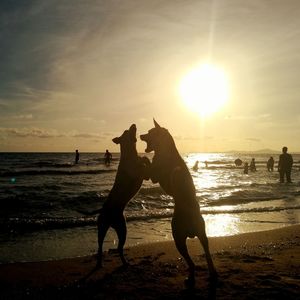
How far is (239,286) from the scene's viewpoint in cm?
591

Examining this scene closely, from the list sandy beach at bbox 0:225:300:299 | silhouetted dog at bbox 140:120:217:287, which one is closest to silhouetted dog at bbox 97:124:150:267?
sandy beach at bbox 0:225:300:299

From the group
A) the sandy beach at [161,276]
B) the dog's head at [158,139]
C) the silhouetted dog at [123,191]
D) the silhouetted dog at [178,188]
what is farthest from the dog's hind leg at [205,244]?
the silhouetted dog at [123,191]

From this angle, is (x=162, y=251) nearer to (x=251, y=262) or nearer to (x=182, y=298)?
(x=251, y=262)

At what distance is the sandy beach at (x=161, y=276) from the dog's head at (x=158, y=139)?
6.94 ft

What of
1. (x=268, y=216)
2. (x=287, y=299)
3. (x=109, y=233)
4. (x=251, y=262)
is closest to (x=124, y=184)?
(x=251, y=262)

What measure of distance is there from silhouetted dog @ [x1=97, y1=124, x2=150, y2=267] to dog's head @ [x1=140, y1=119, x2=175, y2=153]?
73 cm

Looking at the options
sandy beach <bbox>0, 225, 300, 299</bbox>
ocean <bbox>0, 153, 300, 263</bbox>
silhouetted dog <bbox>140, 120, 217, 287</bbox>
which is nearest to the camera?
sandy beach <bbox>0, 225, 300, 299</bbox>

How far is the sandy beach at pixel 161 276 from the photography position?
227 inches

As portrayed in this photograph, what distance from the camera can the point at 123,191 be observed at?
307 inches

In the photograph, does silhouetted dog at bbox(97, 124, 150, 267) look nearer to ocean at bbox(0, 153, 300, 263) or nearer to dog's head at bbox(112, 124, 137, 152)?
dog's head at bbox(112, 124, 137, 152)

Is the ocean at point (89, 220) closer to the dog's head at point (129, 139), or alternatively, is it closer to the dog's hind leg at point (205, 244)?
the dog's head at point (129, 139)

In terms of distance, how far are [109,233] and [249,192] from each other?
49.2 feet

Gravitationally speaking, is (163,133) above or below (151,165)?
above

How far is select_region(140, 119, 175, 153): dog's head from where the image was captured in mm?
6691
